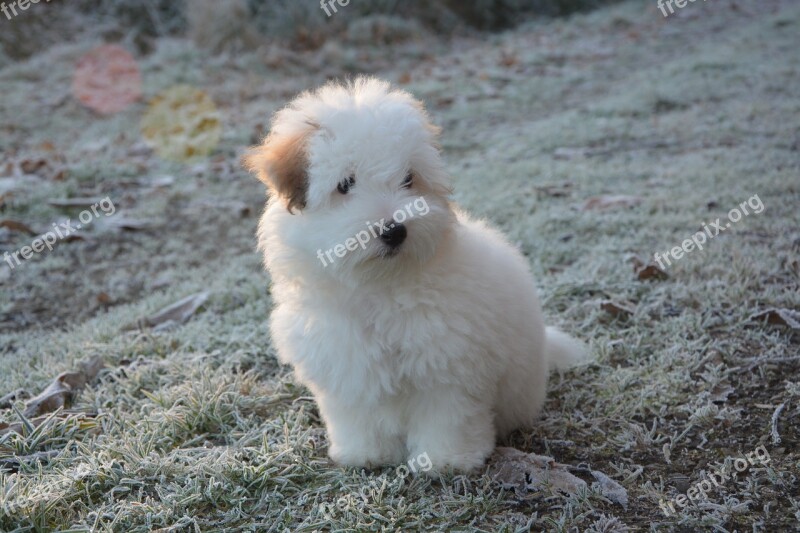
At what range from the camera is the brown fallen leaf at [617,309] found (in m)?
3.91

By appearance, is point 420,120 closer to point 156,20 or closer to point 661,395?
point 661,395

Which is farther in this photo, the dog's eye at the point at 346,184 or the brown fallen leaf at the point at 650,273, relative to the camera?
the brown fallen leaf at the point at 650,273

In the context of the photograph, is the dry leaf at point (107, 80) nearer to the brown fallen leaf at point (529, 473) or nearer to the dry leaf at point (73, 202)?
the dry leaf at point (73, 202)

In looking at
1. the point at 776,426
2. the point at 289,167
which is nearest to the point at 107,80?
the point at 289,167

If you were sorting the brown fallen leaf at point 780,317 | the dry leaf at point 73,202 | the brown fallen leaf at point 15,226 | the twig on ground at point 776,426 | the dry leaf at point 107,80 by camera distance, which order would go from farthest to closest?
the dry leaf at point 107,80 < the dry leaf at point 73,202 < the brown fallen leaf at point 15,226 < the brown fallen leaf at point 780,317 < the twig on ground at point 776,426

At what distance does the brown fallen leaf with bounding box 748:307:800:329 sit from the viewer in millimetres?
3541

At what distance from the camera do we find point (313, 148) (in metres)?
2.50

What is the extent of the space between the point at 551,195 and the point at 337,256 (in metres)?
3.93
